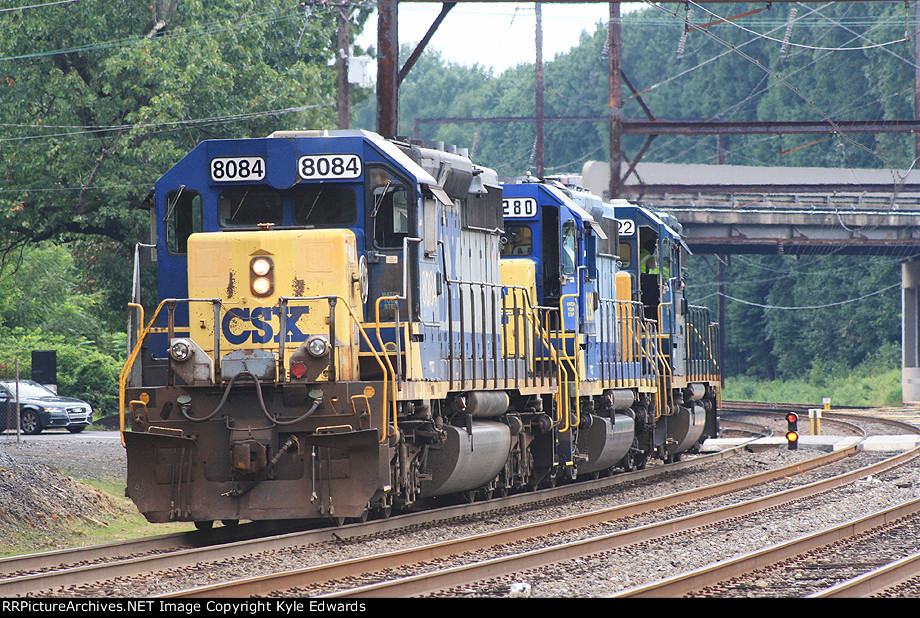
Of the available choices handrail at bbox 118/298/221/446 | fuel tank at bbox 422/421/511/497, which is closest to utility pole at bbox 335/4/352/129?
fuel tank at bbox 422/421/511/497

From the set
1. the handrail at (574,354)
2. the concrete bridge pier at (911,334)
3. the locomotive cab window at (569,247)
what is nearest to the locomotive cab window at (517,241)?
the locomotive cab window at (569,247)

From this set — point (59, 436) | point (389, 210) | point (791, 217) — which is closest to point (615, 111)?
point (791, 217)

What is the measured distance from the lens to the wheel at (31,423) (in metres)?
28.7

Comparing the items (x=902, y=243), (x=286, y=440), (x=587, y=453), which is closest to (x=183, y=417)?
(x=286, y=440)

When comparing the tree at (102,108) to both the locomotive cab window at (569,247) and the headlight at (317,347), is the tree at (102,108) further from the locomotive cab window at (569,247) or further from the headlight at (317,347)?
the headlight at (317,347)

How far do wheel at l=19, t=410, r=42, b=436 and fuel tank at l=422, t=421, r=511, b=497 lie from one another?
1749 cm

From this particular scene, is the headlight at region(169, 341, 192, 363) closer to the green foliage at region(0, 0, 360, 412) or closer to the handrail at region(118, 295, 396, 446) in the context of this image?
the handrail at region(118, 295, 396, 446)

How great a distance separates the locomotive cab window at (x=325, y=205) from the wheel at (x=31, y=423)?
62.6 feet

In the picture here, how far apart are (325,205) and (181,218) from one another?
4.58 ft

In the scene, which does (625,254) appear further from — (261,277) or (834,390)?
(834,390)

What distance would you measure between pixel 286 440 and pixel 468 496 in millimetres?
4152

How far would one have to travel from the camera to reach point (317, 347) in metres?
10.8

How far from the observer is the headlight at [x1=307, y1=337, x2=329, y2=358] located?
1077 cm
